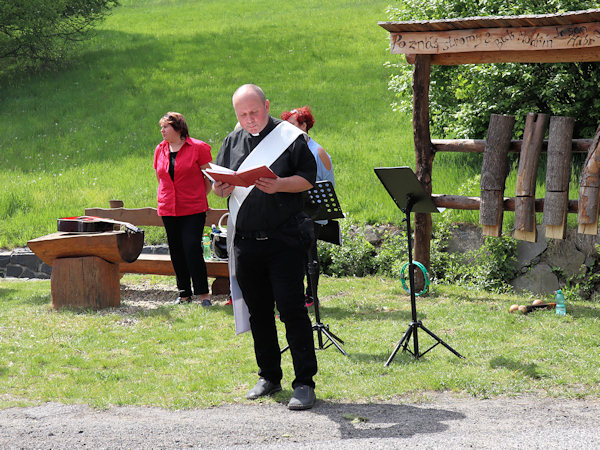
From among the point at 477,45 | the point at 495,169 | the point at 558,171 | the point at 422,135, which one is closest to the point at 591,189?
the point at 558,171

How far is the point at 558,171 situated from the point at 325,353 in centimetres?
331

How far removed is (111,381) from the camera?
627 cm

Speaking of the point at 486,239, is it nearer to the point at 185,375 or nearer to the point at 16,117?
the point at 185,375

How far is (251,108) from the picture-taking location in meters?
5.14

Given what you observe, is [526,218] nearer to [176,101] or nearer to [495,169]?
[495,169]

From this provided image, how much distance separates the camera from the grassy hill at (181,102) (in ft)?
46.2

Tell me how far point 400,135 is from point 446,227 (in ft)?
17.6

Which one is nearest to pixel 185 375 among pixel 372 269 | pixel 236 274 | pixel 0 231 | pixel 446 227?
pixel 236 274

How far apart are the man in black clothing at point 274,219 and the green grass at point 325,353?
634 millimetres

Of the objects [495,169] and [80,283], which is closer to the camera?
[495,169]

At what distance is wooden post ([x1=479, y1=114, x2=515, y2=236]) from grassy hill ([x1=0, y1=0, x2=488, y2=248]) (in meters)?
3.07

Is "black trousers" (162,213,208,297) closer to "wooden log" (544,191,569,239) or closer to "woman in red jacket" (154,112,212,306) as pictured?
"woman in red jacket" (154,112,212,306)

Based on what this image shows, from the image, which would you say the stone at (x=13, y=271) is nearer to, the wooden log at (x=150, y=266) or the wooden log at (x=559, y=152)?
the wooden log at (x=150, y=266)

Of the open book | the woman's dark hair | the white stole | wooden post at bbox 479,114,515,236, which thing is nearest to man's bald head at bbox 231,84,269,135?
the white stole
